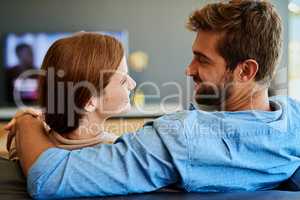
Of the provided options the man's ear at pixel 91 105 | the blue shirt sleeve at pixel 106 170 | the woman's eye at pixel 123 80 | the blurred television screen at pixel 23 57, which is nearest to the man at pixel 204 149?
the blue shirt sleeve at pixel 106 170

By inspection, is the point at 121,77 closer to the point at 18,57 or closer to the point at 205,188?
the point at 205,188

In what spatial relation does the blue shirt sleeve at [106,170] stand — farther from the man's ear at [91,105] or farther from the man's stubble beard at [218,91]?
the man's stubble beard at [218,91]

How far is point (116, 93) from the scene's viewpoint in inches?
43.7

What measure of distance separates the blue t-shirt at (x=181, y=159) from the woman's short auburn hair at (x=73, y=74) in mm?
190

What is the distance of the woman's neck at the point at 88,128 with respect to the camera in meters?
1.06

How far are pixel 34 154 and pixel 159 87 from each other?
12.5ft

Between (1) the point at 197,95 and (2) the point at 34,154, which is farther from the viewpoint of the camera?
(1) the point at 197,95

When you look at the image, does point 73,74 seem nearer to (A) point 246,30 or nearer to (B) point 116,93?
(B) point 116,93

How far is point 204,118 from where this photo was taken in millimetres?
923

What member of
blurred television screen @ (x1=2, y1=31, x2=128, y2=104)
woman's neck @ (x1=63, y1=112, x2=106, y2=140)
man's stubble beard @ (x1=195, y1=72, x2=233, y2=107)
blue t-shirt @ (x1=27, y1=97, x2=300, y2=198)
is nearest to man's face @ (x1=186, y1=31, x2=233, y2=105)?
man's stubble beard @ (x1=195, y1=72, x2=233, y2=107)

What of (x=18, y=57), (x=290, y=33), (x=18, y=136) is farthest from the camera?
(x=290, y=33)

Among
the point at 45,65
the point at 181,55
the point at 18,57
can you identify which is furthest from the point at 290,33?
the point at 45,65

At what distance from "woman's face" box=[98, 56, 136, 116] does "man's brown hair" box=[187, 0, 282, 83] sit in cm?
26

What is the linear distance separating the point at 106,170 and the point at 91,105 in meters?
0.28
